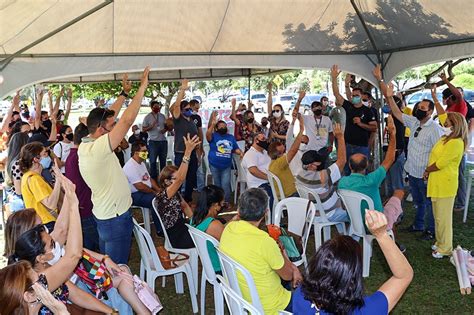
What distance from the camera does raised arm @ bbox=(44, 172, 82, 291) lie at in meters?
2.37

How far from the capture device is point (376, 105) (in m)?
7.54

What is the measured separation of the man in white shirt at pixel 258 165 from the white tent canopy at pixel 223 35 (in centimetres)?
131

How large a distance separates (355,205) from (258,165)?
165 centimetres

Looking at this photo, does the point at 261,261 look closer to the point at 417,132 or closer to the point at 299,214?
the point at 299,214

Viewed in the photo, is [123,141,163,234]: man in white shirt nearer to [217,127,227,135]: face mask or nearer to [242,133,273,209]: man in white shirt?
[242,133,273,209]: man in white shirt

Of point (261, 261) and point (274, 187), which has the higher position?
point (261, 261)

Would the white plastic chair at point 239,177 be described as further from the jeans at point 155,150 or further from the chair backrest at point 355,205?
the chair backrest at point 355,205

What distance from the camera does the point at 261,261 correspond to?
275 centimetres

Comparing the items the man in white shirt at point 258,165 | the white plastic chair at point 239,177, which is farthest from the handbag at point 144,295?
the white plastic chair at point 239,177

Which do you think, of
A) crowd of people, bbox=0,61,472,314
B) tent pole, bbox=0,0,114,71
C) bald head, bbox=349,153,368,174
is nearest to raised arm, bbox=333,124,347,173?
crowd of people, bbox=0,61,472,314

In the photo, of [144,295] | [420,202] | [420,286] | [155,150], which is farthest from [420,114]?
[155,150]

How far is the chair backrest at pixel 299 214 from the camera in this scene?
14.0ft

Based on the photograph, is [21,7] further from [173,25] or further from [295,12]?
[295,12]

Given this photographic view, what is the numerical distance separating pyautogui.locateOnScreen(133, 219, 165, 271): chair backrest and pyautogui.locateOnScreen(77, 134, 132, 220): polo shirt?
280 millimetres
